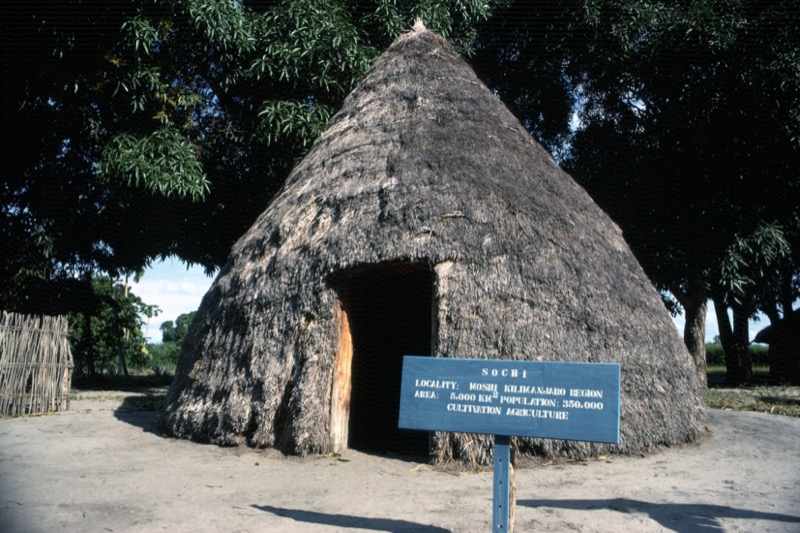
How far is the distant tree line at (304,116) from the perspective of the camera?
1011cm

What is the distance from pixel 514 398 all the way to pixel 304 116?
8244 mm

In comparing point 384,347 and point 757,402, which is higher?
point 384,347

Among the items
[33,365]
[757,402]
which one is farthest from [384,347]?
[757,402]

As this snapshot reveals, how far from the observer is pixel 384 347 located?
926 centimetres

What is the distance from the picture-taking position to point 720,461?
19.5 ft

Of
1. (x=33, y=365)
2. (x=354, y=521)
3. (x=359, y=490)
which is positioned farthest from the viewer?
(x=33, y=365)

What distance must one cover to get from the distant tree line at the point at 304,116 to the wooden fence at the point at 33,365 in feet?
8.51

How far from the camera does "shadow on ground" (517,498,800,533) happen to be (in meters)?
4.04

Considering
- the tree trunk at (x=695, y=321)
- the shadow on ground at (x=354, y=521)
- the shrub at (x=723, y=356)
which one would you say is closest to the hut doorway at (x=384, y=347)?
the shadow on ground at (x=354, y=521)

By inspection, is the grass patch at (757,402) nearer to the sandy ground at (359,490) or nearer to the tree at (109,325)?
the sandy ground at (359,490)

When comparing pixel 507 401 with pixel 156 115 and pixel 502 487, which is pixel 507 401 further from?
pixel 156 115

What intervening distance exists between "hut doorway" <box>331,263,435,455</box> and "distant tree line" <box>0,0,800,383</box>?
11.6 feet

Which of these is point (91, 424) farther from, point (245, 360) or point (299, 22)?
point (299, 22)

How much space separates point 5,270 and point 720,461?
40.7ft
